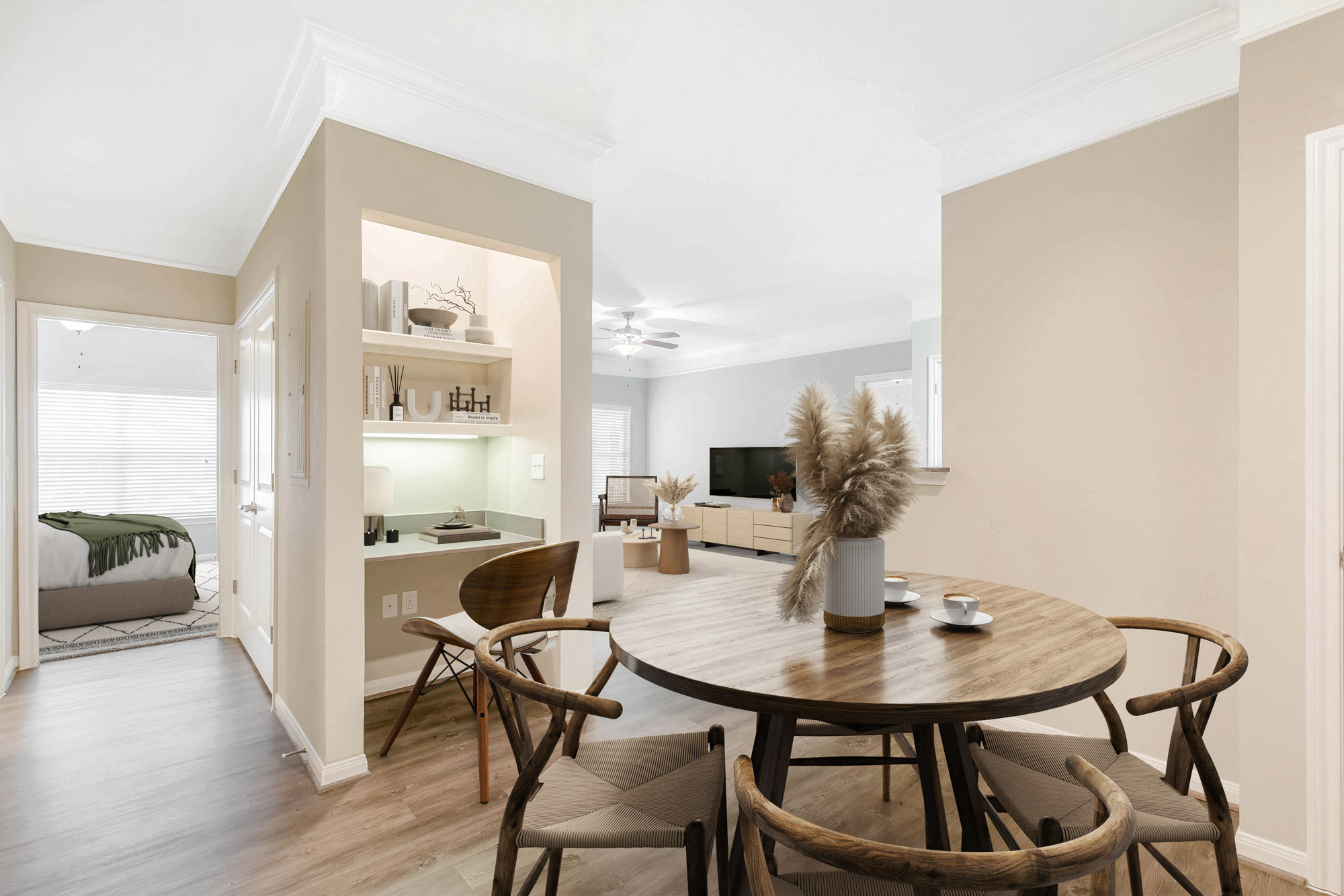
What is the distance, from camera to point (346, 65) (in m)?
2.26

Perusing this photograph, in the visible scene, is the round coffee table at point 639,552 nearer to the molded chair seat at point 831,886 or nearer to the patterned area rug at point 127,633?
the patterned area rug at point 127,633

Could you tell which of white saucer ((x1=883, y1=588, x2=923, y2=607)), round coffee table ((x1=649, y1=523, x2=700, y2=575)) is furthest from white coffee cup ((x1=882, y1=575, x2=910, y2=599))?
round coffee table ((x1=649, y1=523, x2=700, y2=575))

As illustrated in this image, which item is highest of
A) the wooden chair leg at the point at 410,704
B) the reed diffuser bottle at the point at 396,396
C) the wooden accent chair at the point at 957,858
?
the reed diffuser bottle at the point at 396,396

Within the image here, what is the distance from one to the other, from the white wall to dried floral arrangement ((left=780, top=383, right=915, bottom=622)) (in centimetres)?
592

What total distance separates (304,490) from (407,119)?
1.46m

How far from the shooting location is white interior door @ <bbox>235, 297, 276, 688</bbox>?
3135 millimetres

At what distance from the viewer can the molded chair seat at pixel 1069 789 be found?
121 cm

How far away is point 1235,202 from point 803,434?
74.0 inches

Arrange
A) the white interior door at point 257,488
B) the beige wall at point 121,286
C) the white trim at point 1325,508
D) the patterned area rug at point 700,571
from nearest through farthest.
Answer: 1. the white trim at point 1325,508
2. the white interior door at point 257,488
3. the beige wall at point 121,286
4. the patterned area rug at point 700,571

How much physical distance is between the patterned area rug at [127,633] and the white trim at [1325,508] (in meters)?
Result: 5.37

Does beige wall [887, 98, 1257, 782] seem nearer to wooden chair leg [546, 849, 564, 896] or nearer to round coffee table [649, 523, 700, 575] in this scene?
wooden chair leg [546, 849, 564, 896]

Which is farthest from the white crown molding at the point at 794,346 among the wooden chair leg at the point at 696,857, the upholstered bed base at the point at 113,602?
the wooden chair leg at the point at 696,857

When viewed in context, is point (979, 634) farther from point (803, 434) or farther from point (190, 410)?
point (190, 410)

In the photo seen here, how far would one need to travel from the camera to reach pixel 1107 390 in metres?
2.44
